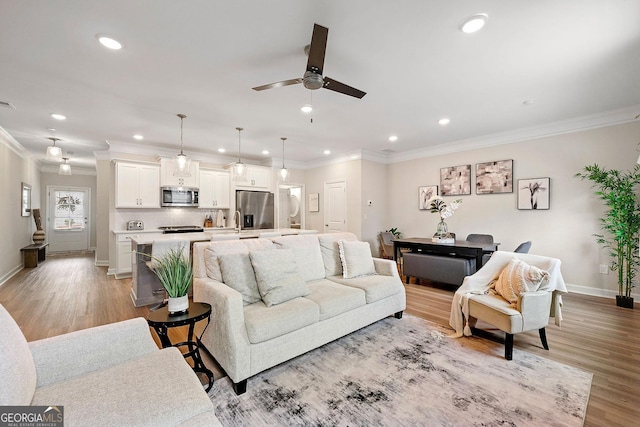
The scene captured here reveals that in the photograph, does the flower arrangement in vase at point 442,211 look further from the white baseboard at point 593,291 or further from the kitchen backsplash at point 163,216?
the kitchen backsplash at point 163,216

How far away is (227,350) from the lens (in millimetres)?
1942

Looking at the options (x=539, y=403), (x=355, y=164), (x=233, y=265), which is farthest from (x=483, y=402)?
(x=355, y=164)

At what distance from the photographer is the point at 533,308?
236 centimetres

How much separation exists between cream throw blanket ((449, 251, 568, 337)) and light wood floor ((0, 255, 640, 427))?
1.15 feet

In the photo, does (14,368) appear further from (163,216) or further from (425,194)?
(425,194)

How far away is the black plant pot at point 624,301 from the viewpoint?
3561 millimetres

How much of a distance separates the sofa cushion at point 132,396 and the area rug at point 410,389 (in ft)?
2.16

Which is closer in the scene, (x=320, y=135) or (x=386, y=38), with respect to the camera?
(x=386, y=38)

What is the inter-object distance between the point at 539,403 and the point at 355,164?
5249 mm

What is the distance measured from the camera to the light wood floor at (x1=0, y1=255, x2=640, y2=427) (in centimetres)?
192

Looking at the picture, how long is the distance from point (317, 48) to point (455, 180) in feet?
15.2

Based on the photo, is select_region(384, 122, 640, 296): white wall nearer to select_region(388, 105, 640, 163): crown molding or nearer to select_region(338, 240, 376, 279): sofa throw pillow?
select_region(388, 105, 640, 163): crown molding

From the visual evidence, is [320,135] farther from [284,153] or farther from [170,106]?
[170,106]

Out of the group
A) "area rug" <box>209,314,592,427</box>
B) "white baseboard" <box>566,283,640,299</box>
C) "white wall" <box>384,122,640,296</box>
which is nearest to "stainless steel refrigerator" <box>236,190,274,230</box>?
"white wall" <box>384,122,640,296</box>
